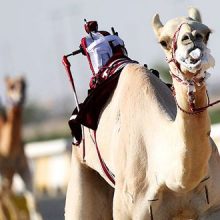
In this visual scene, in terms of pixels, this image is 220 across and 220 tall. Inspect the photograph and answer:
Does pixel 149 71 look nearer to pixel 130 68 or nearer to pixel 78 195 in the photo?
pixel 130 68

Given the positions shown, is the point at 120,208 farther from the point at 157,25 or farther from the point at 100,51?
the point at 100,51

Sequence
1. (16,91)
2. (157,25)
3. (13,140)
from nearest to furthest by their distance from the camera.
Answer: (157,25) → (13,140) → (16,91)

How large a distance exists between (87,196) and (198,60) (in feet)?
9.84

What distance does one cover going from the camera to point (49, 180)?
31.2 m

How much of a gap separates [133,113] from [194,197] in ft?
2.85

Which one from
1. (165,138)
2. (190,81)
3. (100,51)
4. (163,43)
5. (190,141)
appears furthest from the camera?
(100,51)

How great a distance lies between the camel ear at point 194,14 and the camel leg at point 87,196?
2.57 m

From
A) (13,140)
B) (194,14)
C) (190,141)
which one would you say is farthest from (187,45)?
(13,140)

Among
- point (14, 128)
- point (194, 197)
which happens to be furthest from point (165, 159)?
point (14, 128)

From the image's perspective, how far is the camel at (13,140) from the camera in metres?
23.9

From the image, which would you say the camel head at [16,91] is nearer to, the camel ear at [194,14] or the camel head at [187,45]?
the camel ear at [194,14]

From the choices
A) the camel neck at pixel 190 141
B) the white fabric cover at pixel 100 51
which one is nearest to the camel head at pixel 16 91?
the white fabric cover at pixel 100 51

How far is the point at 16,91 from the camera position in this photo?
87.4ft

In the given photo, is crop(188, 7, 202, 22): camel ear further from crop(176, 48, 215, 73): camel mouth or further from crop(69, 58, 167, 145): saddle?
crop(69, 58, 167, 145): saddle
